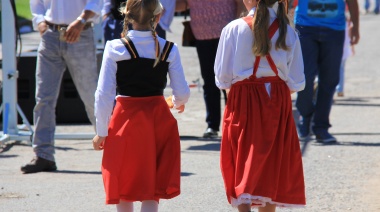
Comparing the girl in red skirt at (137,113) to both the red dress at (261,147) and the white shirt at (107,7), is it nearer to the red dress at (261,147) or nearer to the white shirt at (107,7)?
the red dress at (261,147)

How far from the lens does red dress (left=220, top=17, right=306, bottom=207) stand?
5789 mm

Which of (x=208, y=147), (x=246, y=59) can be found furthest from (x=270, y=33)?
(x=208, y=147)

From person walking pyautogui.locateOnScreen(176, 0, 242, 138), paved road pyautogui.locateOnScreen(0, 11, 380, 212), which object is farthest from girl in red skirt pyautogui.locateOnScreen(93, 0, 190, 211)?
person walking pyautogui.locateOnScreen(176, 0, 242, 138)

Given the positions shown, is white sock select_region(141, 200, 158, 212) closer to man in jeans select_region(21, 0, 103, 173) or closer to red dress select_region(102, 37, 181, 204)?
red dress select_region(102, 37, 181, 204)

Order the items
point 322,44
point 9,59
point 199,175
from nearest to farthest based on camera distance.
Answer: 1. point 199,175
2. point 9,59
3. point 322,44

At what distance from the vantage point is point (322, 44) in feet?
31.7

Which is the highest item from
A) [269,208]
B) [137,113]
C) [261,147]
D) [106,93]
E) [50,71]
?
[106,93]

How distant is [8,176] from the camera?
809cm

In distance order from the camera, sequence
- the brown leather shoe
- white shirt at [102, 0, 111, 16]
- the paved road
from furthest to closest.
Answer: white shirt at [102, 0, 111, 16] → the brown leather shoe → the paved road

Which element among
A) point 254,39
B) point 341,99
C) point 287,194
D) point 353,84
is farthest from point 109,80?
point 353,84

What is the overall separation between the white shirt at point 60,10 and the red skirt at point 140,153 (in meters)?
2.46

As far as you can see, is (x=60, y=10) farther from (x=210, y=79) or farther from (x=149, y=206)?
(x=149, y=206)

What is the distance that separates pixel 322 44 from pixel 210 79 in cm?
124

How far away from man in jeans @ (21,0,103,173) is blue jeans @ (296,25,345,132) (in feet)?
7.80
